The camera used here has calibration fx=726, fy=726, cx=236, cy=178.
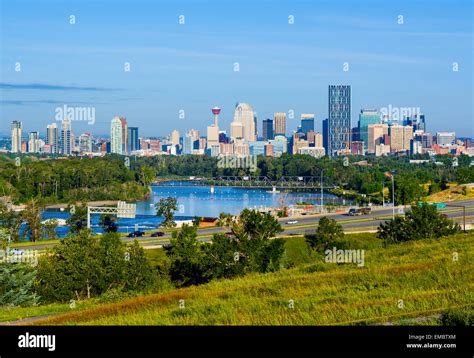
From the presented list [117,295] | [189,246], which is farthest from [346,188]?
[117,295]

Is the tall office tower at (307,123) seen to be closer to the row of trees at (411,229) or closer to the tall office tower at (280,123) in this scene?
the tall office tower at (280,123)

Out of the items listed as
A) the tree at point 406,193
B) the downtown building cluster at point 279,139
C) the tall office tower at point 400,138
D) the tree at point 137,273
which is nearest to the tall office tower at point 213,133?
the downtown building cluster at point 279,139

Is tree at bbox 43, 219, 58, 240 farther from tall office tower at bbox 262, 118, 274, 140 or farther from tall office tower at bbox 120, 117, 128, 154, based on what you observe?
tall office tower at bbox 262, 118, 274, 140

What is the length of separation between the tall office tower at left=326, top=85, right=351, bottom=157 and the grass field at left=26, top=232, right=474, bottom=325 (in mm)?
73682

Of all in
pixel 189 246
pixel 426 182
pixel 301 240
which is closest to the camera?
pixel 189 246

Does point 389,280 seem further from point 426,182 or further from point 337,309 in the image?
point 426,182

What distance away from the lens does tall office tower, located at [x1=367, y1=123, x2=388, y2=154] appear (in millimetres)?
76188

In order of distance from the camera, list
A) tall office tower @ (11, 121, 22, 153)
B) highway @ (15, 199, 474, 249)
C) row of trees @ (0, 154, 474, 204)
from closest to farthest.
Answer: highway @ (15, 199, 474, 249)
row of trees @ (0, 154, 474, 204)
tall office tower @ (11, 121, 22, 153)

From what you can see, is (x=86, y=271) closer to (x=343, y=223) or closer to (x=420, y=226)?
(x=420, y=226)

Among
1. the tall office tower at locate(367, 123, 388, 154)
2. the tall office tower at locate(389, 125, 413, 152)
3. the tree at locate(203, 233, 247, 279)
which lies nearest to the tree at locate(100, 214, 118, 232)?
the tree at locate(203, 233, 247, 279)

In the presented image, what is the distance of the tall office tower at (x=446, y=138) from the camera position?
265 feet
